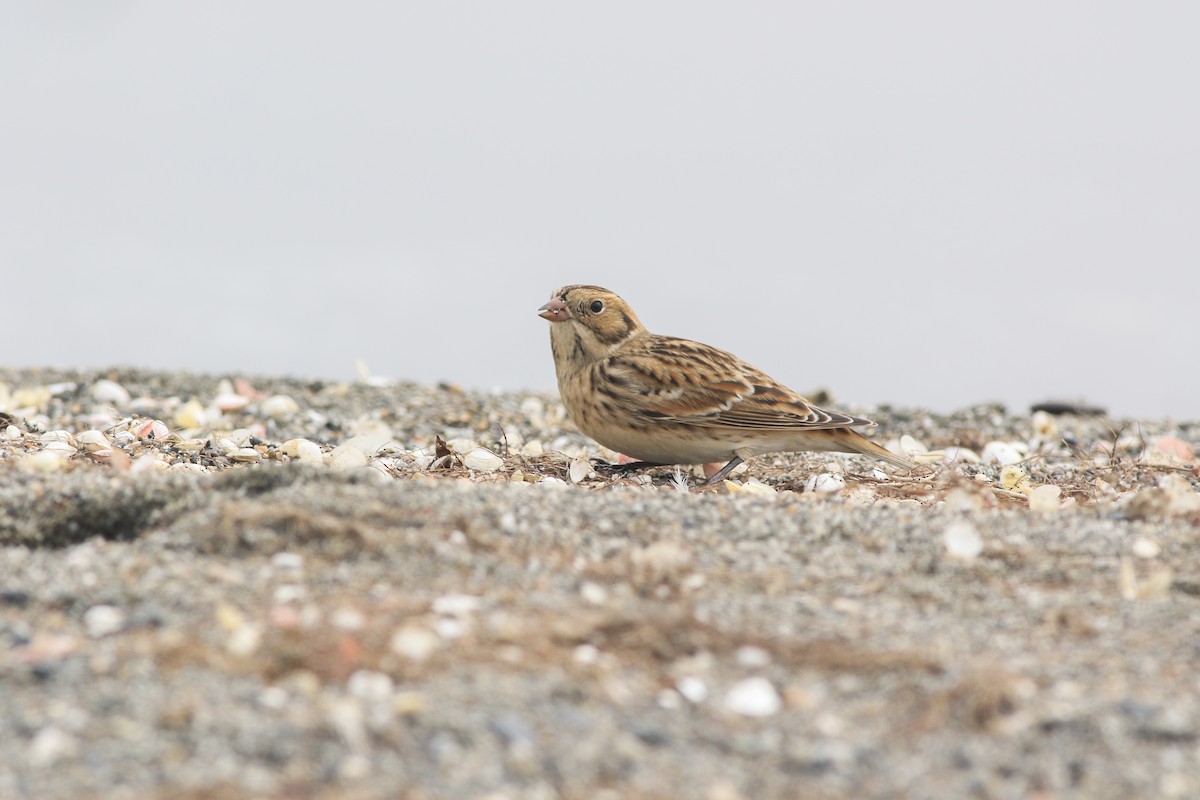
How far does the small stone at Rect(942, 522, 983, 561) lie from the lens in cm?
497

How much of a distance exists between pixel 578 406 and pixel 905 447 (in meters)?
2.83

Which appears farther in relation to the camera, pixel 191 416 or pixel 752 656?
pixel 191 416

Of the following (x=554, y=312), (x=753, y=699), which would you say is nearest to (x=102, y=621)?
(x=753, y=699)

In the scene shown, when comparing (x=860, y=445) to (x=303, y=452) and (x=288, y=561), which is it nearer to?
(x=303, y=452)

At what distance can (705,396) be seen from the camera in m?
7.50

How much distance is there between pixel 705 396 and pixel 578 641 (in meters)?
3.76

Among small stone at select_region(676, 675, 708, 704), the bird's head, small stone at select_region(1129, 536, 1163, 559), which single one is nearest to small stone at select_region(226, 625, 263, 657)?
small stone at select_region(676, 675, 708, 704)

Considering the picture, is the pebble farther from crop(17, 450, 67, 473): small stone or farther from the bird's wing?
crop(17, 450, 67, 473): small stone

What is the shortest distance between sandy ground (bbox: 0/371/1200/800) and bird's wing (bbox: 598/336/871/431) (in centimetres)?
129

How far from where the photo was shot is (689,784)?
3.19m

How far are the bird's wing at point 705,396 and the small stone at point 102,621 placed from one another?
386 centimetres

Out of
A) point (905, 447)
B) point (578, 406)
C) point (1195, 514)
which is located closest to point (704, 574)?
point (1195, 514)

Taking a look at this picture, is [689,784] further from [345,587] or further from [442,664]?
[345,587]

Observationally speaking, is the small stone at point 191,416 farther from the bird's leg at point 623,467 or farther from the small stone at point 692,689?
the small stone at point 692,689
